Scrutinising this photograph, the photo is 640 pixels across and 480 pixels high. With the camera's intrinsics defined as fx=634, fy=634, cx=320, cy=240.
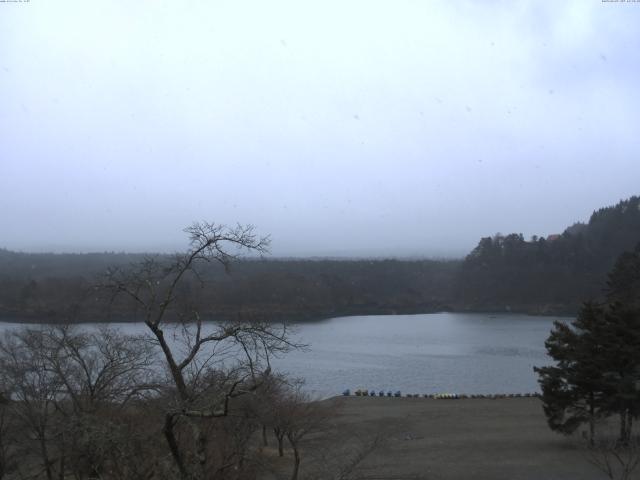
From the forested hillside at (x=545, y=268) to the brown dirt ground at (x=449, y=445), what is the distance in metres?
39.8

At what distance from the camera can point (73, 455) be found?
5527mm

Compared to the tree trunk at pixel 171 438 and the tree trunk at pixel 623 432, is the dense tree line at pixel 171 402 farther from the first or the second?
the tree trunk at pixel 623 432

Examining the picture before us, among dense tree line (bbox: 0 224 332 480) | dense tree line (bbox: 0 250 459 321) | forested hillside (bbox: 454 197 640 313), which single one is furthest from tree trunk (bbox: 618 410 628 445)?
forested hillside (bbox: 454 197 640 313)

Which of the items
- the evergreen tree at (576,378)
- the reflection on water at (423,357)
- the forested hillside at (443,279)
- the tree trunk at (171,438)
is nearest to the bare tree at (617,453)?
the evergreen tree at (576,378)

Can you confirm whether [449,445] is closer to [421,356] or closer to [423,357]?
[423,357]

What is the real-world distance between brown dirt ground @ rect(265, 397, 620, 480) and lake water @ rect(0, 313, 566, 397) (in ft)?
8.65

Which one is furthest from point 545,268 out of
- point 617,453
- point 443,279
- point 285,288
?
point 617,453

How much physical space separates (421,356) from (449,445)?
17.9m

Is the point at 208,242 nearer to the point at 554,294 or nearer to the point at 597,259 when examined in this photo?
the point at 554,294

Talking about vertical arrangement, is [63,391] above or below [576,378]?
above

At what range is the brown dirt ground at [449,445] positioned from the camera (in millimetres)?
10789

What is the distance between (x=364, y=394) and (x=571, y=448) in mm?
9745

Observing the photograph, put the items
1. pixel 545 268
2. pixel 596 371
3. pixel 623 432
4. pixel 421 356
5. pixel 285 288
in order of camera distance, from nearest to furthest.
Answer: 1. pixel 596 371
2. pixel 623 432
3. pixel 421 356
4. pixel 285 288
5. pixel 545 268

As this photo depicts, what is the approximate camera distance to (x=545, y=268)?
59.9 meters
